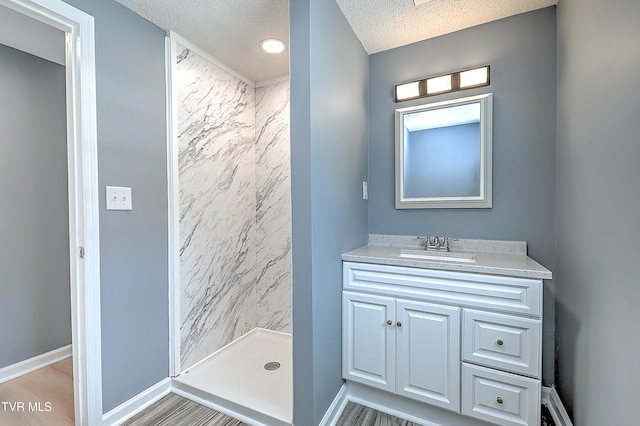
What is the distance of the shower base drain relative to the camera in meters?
1.95

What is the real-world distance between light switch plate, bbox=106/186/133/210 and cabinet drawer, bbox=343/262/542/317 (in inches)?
51.1

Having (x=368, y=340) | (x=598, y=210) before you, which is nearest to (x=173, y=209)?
(x=368, y=340)

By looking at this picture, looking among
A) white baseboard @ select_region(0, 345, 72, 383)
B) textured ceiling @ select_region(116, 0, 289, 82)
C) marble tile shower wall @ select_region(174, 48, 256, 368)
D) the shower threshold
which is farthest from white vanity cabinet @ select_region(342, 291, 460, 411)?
white baseboard @ select_region(0, 345, 72, 383)

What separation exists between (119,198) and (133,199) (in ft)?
0.26

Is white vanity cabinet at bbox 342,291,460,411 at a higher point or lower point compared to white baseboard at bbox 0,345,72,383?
higher

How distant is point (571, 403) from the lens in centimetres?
131

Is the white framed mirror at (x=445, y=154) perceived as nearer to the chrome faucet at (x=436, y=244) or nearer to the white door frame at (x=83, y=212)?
the chrome faucet at (x=436, y=244)

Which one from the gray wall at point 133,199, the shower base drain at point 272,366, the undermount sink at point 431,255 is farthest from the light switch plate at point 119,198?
the undermount sink at point 431,255

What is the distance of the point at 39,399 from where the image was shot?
163 centimetres

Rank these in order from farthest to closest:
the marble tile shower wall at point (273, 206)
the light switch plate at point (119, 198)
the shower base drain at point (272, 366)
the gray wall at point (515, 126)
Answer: the marble tile shower wall at point (273, 206)
the shower base drain at point (272, 366)
the gray wall at point (515, 126)
the light switch plate at point (119, 198)

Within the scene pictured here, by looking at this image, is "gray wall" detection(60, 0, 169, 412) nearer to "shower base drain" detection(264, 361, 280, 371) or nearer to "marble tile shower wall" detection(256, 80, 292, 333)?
"shower base drain" detection(264, 361, 280, 371)

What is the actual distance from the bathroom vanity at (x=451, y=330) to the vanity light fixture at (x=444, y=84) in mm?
1044

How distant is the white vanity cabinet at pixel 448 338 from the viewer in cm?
124

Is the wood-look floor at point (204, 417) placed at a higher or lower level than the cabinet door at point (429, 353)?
lower
